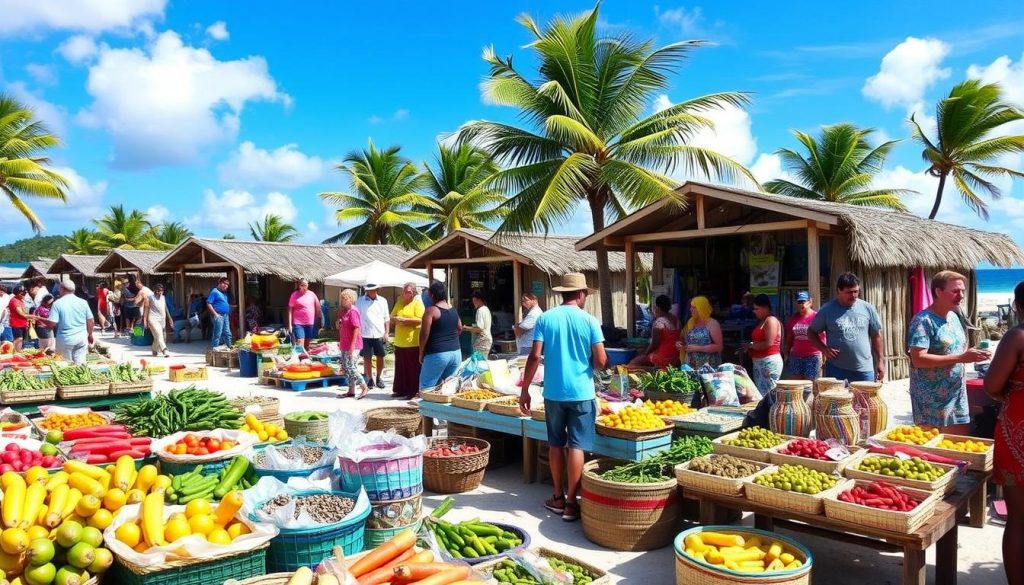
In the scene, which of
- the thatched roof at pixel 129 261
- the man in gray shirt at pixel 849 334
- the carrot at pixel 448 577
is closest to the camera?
the carrot at pixel 448 577

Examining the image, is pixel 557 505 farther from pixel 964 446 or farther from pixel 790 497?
pixel 964 446

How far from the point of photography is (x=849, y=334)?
6090 mm

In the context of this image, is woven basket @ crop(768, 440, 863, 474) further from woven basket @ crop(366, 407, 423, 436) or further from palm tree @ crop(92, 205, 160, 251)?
palm tree @ crop(92, 205, 160, 251)

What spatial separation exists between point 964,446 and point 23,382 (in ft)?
30.1

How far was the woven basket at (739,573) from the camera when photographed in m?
3.57

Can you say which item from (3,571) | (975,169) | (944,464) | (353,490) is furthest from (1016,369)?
(975,169)

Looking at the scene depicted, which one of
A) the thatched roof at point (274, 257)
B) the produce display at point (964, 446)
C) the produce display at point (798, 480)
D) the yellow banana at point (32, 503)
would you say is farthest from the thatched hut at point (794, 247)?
the thatched roof at point (274, 257)

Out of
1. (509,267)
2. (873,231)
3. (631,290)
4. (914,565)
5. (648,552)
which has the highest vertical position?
(873,231)

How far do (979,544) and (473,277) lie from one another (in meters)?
→ 17.1

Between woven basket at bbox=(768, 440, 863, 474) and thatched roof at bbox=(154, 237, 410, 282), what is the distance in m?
17.4

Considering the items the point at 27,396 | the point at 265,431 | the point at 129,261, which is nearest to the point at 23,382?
the point at 27,396

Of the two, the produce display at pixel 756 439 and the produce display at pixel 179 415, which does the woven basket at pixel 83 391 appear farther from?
the produce display at pixel 756 439

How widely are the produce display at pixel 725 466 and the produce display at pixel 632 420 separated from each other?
81 centimetres

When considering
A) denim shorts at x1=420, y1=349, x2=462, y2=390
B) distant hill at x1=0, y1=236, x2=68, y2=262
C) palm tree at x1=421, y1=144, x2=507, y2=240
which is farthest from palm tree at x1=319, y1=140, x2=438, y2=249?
distant hill at x1=0, y1=236, x2=68, y2=262
